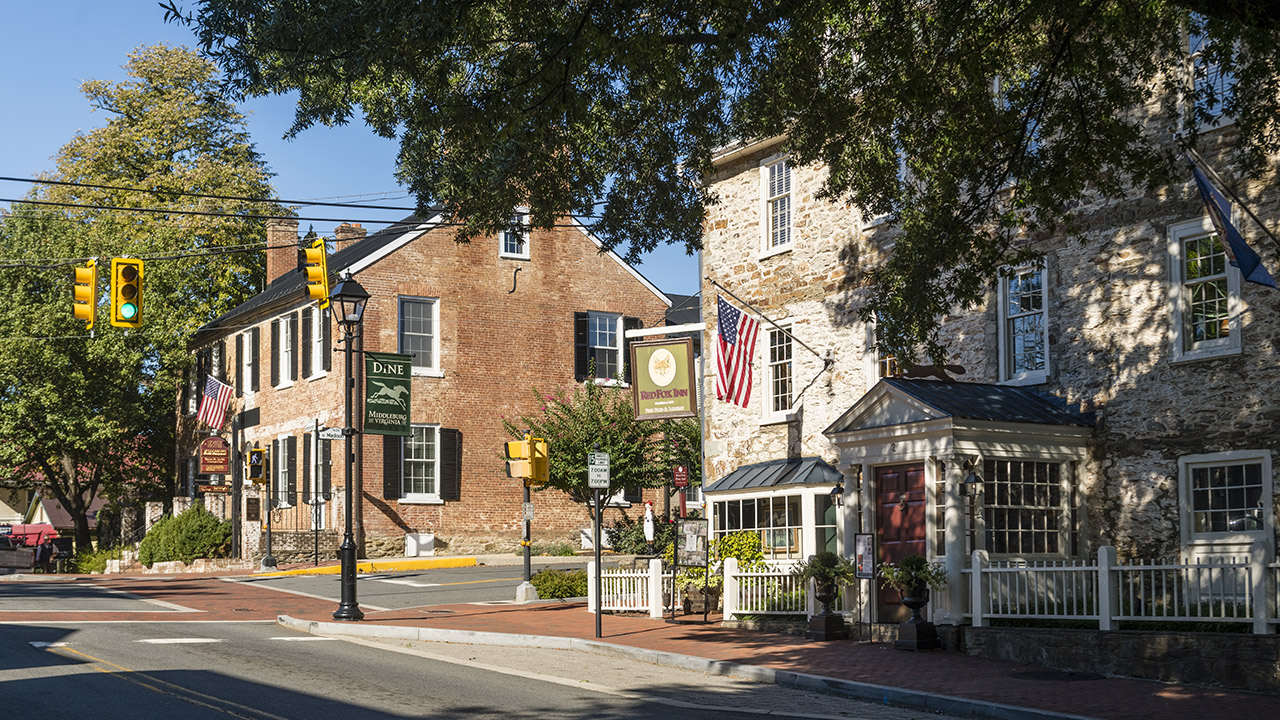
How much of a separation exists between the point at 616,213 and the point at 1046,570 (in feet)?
22.9

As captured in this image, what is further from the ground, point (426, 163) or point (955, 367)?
point (426, 163)

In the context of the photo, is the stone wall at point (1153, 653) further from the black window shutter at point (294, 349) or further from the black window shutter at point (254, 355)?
the black window shutter at point (254, 355)

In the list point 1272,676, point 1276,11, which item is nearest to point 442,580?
point 1272,676

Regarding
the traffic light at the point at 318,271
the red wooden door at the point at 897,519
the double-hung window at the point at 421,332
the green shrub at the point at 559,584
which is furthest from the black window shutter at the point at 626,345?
the red wooden door at the point at 897,519

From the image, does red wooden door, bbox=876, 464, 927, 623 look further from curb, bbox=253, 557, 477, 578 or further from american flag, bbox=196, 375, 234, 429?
american flag, bbox=196, 375, 234, 429

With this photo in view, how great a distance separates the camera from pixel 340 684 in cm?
1275

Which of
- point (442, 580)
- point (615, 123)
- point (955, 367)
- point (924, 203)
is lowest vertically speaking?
point (442, 580)

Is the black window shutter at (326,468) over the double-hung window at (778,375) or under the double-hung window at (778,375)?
under

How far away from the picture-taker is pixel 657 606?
70.9ft

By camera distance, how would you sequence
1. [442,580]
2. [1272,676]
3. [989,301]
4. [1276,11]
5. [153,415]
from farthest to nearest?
[153,415]
[442,580]
[989,301]
[1272,676]
[1276,11]

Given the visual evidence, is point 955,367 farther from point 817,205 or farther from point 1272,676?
point 1272,676

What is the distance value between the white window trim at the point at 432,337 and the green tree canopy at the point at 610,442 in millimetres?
2549

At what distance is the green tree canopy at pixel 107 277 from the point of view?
4331 centimetres

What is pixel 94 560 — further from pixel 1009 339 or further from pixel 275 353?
pixel 1009 339
